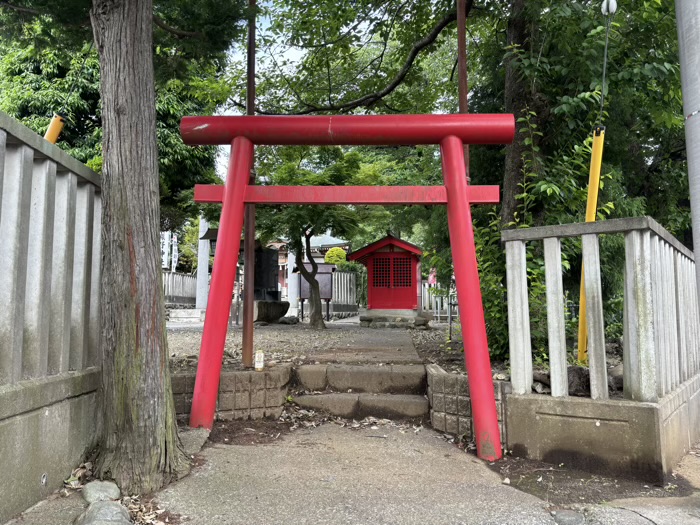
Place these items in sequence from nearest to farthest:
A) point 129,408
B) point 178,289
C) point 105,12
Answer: point 129,408
point 105,12
point 178,289

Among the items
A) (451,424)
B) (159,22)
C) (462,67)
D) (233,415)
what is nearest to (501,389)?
(451,424)

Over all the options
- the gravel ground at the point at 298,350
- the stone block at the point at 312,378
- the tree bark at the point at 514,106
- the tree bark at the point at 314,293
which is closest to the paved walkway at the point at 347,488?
the stone block at the point at 312,378

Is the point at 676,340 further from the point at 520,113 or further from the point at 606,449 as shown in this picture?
the point at 520,113

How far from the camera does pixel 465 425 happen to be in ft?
13.5

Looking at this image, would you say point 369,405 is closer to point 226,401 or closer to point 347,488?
point 226,401

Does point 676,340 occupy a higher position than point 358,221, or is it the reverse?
point 358,221

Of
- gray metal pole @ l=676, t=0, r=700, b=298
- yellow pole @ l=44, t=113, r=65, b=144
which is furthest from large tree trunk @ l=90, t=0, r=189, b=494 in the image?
gray metal pole @ l=676, t=0, r=700, b=298

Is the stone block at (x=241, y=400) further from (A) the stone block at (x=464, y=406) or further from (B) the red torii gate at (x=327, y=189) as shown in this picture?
(A) the stone block at (x=464, y=406)

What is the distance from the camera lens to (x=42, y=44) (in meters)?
4.86

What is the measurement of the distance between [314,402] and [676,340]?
3.15 meters

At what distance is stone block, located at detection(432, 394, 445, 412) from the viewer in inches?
169

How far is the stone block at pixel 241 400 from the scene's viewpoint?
4.40m

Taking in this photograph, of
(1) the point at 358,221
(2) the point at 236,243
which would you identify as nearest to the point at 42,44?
(2) the point at 236,243

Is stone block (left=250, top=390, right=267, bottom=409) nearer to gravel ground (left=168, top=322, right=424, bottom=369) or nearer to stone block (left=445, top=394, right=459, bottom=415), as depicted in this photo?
gravel ground (left=168, top=322, right=424, bottom=369)
